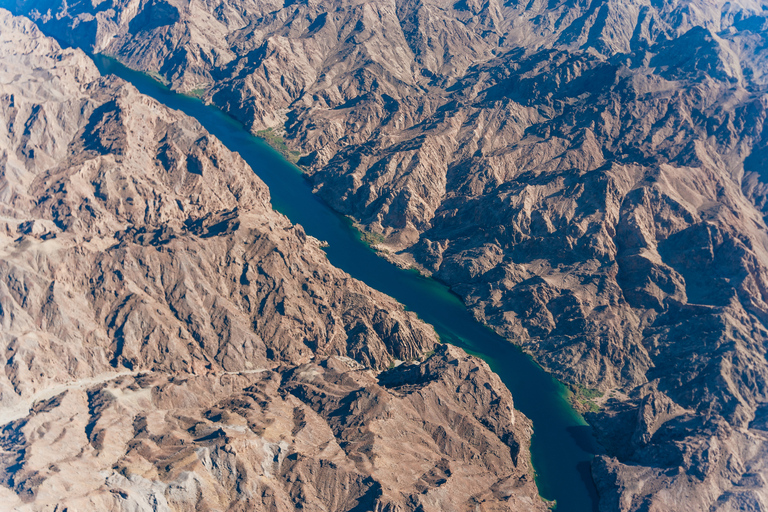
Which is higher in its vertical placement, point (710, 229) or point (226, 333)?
point (710, 229)

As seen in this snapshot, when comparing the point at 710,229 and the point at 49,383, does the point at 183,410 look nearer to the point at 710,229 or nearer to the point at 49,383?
the point at 49,383

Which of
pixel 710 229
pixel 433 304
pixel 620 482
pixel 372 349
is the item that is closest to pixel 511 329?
pixel 433 304

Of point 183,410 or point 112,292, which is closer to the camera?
point 183,410

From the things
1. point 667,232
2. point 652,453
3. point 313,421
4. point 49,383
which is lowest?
point 49,383

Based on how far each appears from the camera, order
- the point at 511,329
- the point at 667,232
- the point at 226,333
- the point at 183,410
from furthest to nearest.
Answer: the point at 667,232, the point at 511,329, the point at 226,333, the point at 183,410

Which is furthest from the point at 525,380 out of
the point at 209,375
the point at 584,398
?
the point at 209,375

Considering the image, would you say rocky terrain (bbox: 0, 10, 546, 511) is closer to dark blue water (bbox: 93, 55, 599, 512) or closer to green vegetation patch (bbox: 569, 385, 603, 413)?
dark blue water (bbox: 93, 55, 599, 512)

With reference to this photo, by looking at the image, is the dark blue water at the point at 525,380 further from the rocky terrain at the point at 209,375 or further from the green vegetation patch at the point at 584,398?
the rocky terrain at the point at 209,375

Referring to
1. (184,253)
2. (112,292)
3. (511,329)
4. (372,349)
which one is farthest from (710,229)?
(112,292)

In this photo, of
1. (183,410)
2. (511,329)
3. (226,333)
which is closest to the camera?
(183,410)

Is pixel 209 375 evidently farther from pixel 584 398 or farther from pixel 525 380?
pixel 584 398
